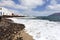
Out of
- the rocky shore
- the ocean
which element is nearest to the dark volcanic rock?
the rocky shore

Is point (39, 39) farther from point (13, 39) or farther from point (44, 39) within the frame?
point (13, 39)

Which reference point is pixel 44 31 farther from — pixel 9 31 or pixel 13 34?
pixel 13 34

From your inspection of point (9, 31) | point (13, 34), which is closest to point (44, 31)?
point (9, 31)

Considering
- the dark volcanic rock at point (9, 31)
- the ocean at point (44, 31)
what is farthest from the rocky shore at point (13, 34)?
the ocean at point (44, 31)

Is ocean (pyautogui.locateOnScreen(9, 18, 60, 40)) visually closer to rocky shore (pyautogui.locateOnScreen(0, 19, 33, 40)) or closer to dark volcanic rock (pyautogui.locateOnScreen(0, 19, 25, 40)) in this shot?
rocky shore (pyautogui.locateOnScreen(0, 19, 33, 40))

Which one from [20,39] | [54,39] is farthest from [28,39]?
[54,39]

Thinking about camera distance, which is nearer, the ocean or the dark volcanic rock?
the dark volcanic rock

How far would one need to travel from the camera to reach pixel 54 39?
9023 millimetres

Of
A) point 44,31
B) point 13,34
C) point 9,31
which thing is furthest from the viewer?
point 44,31

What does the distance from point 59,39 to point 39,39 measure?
111 centimetres

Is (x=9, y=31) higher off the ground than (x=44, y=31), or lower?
higher

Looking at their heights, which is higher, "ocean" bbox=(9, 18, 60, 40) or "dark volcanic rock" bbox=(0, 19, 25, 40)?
"dark volcanic rock" bbox=(0, 19, 25, 40)

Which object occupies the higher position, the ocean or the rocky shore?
the rocky shore

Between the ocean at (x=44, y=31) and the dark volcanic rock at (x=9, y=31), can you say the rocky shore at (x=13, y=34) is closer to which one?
the dark volcanic rock at (x=9, y=31)
